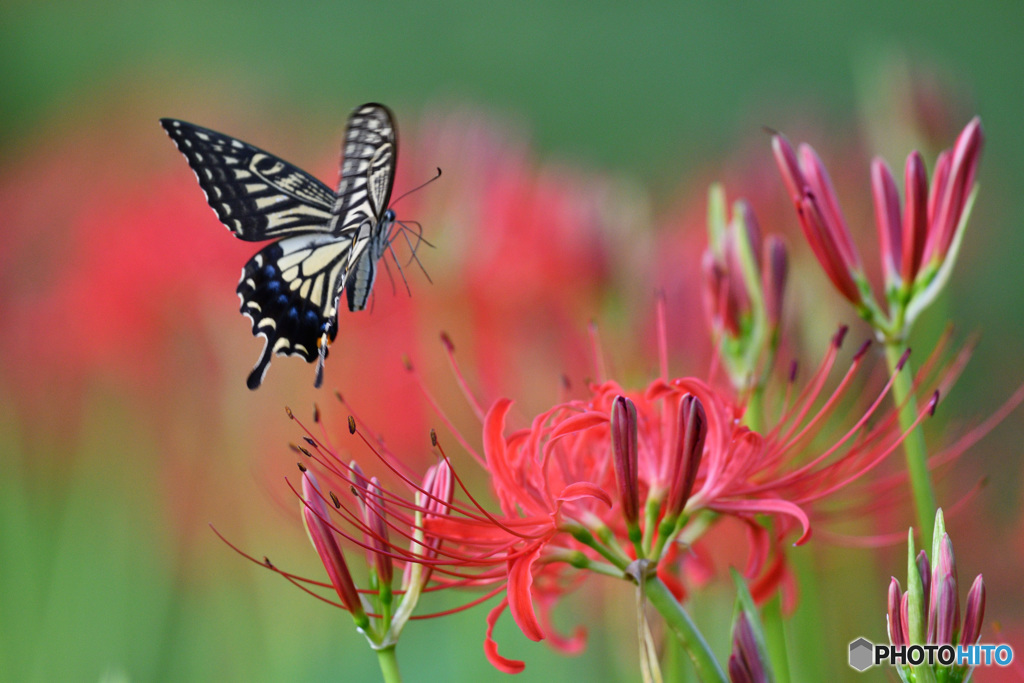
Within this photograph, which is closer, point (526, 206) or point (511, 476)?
point (511, 476)

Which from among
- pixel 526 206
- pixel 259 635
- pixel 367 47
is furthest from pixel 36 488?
pixel 367 47

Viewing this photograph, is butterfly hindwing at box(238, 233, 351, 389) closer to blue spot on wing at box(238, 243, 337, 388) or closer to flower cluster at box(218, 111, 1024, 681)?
blue spot on wing at box(238, 243, 337, 388)

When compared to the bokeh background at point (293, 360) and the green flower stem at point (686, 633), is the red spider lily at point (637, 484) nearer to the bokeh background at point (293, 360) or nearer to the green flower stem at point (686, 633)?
the green flower stem at point (686, 633)

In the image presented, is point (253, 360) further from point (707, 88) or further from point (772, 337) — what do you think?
point (707, 88)

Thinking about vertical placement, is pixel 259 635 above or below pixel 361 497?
below

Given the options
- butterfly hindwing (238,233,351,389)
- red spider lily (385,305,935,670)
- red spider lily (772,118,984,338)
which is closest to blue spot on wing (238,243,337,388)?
butterfly hindwing (238,233,351,389)

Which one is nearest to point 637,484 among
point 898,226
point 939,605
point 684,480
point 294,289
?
point 684,480

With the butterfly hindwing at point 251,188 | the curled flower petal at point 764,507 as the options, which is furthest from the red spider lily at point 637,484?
the butterfly hindwing at point 251,188
